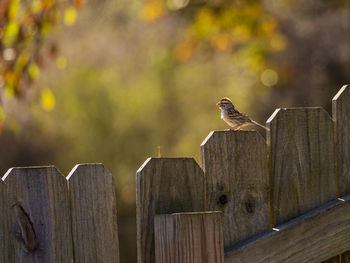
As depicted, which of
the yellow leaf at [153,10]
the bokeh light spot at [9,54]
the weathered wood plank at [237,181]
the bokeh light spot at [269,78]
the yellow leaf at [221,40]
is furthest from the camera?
the bokeh light spot at [269,78]

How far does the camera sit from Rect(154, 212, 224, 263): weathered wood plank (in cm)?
234

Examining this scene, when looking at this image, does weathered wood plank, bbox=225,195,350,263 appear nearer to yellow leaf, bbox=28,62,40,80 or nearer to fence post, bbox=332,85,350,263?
fence post, bbox=332,85,350,263

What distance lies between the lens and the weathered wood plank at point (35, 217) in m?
2.29

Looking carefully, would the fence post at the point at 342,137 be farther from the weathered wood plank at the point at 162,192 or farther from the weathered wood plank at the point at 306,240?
the weathered wood plank at the point at 162,192

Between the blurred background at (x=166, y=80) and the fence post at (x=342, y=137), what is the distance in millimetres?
5930

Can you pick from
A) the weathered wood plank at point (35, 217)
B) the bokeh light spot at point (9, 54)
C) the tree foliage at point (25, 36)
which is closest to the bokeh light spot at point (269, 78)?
the tree foliage at point (25, 36)

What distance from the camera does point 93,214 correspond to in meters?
2.38

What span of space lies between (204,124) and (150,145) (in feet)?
4.53

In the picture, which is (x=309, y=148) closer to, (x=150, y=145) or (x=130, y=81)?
(x=150, y=145)

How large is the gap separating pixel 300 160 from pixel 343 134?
0.25 m

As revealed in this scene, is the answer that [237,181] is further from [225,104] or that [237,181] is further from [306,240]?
[225,104]

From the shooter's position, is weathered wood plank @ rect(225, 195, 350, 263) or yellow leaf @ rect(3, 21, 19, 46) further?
yellow leaf @ rect(3, 21, 19, 46)

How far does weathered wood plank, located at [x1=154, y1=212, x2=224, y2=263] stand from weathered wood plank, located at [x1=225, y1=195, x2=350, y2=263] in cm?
13

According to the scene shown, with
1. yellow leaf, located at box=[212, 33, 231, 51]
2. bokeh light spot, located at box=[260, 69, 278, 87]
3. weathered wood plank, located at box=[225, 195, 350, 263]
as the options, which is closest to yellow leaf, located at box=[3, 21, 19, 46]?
weathered wood plank, located at box=[225, 195, 350, 263]
